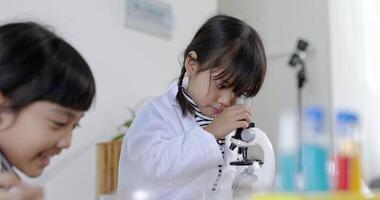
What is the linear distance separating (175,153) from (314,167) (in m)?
0.33

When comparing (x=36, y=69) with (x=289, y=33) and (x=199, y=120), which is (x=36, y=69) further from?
(x=289, y=33)

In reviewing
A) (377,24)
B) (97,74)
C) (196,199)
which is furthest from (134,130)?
(377,24)

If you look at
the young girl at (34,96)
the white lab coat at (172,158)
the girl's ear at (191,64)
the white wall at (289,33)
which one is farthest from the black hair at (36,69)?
the white wall at (289,33)

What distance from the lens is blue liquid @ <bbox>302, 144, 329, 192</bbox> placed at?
33 centimetres

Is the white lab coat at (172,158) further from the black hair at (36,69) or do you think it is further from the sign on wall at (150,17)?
the sign on wall at (150,17)

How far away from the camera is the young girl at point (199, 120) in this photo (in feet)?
2.12

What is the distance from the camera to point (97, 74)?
1.37 meters

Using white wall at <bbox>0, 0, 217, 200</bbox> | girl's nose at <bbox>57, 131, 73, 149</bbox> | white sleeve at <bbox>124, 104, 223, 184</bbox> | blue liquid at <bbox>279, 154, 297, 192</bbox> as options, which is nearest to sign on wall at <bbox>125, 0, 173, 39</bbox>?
white wall at <bbox>0, 0, 217, 200</bbox>

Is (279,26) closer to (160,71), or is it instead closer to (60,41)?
(160,71)

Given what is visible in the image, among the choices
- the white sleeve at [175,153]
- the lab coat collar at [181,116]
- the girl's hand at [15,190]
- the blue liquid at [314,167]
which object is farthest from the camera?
the lab coat collar at [181,116]

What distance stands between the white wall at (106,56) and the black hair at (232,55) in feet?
1.27

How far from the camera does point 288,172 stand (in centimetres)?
35

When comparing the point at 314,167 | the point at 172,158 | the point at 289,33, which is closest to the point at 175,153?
the point at 172,158

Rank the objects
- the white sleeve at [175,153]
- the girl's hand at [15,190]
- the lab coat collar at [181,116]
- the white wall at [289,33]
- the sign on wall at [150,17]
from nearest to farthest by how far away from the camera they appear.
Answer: the girl's hand at [15,190], the white sleeve at [175,153], the lab coat collar at [181,116], the white wall at [289,33], the sign on wall at [150,17]
